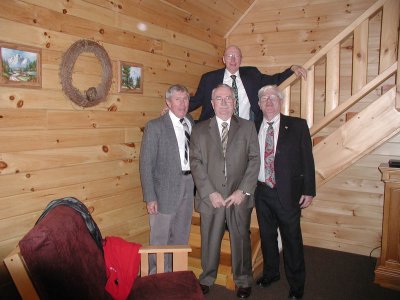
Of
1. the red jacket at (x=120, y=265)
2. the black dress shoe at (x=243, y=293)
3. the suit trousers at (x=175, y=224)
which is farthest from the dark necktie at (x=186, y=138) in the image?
the black dress shoe at (x=243, y=293)

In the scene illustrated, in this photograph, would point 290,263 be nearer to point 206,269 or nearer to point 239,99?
point 206,269

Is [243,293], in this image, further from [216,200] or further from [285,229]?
[216,200]

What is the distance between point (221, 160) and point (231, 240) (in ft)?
1.99

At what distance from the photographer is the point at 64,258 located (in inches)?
57.5

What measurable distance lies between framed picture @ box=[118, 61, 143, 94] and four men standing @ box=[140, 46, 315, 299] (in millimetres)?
427

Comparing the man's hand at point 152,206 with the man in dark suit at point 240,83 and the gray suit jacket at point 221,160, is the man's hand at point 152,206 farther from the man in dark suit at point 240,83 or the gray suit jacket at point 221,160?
the man in dark suit at point 240,83

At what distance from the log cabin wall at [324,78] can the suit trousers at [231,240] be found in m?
1.56

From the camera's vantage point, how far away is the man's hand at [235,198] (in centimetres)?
238

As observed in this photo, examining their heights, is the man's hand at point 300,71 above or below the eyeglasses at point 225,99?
above

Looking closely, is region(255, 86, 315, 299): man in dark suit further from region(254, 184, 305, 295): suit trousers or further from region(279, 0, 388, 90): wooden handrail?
region(279, 0, 388, 90): wooden handrail

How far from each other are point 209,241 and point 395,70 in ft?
6.51

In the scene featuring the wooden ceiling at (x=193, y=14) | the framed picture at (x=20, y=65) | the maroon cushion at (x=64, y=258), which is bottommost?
the maroon cushion at (x=64, y=258)

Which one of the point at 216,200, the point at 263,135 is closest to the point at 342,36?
the point at 263,135

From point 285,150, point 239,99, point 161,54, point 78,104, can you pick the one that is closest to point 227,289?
point 285,150
